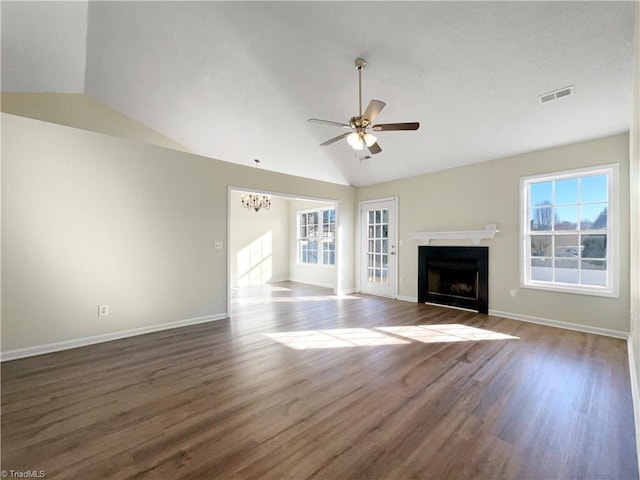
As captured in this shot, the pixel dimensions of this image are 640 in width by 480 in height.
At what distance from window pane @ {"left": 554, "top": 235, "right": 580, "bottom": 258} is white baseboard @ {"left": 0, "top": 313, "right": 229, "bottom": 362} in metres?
5.54

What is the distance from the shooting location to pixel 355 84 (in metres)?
3.33

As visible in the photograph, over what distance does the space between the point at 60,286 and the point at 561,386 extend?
17.6 ft

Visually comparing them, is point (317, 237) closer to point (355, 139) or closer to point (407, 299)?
point (407, 299)

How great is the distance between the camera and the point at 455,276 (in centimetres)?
521

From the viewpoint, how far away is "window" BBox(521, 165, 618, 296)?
3.69 meters

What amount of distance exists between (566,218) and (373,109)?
3581mm

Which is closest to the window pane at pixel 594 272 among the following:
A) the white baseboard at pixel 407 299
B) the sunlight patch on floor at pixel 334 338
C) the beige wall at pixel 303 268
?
the white baseboard at pixel 407 299

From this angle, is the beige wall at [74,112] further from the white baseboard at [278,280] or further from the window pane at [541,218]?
the window pane at [541,218]

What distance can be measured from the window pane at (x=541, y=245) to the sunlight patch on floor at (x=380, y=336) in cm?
157

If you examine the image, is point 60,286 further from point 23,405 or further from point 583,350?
point 583,350

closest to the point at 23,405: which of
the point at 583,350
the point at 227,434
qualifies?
the point at 227,434

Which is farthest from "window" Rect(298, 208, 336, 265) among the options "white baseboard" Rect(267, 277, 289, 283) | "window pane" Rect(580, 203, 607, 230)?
"window pane" Rect(580, 203, 607, 230)

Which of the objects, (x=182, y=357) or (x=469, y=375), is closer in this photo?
(x=469, y=375)

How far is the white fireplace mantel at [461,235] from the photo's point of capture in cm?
460
